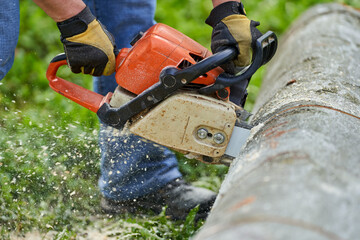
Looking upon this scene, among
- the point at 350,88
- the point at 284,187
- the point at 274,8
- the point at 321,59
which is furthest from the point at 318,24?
the point at 284,187

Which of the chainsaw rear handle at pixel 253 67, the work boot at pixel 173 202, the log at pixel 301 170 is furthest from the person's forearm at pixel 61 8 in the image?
the work boot at pixel 173 202

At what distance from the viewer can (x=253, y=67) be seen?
1985 mm

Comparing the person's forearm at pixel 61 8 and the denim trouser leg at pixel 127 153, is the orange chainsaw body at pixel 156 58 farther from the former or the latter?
the denim trouser leg at pixel 127 153

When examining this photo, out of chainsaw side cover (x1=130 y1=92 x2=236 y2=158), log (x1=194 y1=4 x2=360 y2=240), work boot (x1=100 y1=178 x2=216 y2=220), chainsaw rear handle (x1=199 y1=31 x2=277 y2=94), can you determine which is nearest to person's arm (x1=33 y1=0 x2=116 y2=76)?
chainsaw side cover (x1=130 y1=92 x2=236 y2=158)

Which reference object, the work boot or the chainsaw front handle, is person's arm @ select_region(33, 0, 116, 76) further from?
the work boot

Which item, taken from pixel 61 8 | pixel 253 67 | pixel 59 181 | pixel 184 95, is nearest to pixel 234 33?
pixel 253 67

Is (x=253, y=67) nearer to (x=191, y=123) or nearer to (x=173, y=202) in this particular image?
(x=191, y=123)

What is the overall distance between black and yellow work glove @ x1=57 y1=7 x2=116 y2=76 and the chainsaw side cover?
14.2 inches

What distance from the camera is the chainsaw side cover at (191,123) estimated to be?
2.00 m

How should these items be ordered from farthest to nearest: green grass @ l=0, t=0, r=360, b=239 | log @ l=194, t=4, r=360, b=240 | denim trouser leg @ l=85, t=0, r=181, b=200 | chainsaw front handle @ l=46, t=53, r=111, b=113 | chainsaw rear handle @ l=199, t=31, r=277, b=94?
1. denim trouser leg @ l=85, t=0, r=181, b=200
2. green grass @ l=0, t=0, r=360, b=239
3. chainsaw front handle @ l=46, t=53, r=111, b=113
4. chainsaw rear handle @ l=199, t=31, r=277, b=94
5. log @ l=194, t=4, r=360, b=240

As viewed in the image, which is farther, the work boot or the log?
the work boot

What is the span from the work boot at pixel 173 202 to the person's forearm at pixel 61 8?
49.7 inches

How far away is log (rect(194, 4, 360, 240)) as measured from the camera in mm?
1048

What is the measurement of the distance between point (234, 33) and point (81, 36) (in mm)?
733
